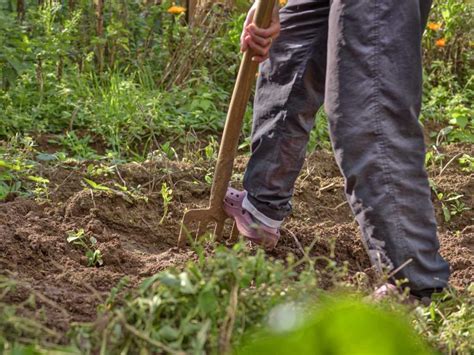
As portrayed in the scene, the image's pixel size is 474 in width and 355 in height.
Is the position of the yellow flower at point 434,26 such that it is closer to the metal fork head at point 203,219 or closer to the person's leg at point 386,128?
the metal fork head at point 203,219

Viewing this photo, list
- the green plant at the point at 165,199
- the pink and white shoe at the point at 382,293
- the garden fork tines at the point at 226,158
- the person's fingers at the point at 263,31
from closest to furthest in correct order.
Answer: the pink and white shoe at the point at 382,293
the person's fingers at the point at 263,31
the garden fork tines at the point at 226,158
the green plant at the point at 165,199

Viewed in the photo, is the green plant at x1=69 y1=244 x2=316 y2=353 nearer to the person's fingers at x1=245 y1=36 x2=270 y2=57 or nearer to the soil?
the soil

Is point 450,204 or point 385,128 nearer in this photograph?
point 385,128

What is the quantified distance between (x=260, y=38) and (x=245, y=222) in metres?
0.68

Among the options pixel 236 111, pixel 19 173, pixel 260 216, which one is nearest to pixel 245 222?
pixel 260 216

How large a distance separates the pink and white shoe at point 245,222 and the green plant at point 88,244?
1.69ft

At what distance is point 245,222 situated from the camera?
3.55 meters

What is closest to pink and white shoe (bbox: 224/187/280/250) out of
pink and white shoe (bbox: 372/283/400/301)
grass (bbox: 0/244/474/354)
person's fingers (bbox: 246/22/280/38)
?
person's fingers (bbox: 246/22/280/38)

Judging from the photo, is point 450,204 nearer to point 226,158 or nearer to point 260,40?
point 226,158

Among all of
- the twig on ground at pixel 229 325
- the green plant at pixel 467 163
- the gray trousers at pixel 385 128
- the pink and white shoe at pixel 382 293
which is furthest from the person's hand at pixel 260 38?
the green plant at pixel 467 163

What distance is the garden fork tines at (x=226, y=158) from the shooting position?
3.45 metres

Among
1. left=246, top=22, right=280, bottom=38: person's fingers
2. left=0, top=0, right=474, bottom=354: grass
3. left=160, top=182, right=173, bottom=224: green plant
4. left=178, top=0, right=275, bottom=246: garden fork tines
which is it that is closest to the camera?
left=0, top=0, right=474, bottom=354: grass

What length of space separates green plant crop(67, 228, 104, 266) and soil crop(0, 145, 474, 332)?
22 mm

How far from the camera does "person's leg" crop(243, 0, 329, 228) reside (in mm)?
3363
